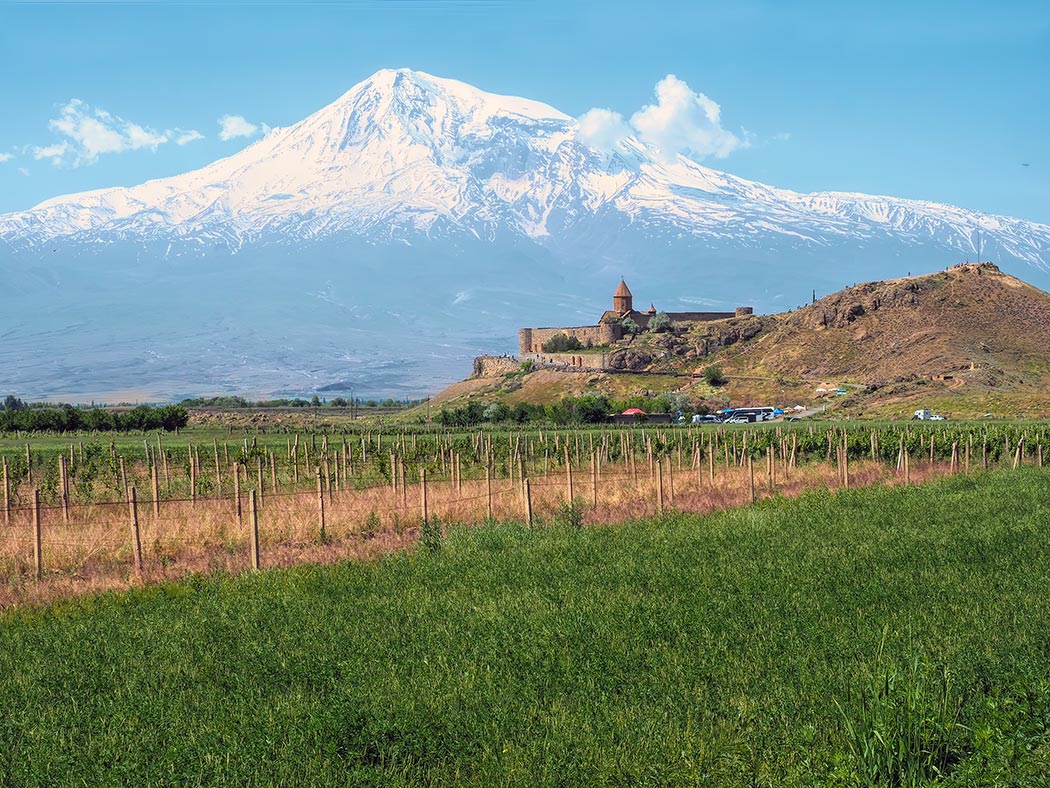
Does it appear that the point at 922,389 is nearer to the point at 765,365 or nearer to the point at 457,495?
the point at 765,365

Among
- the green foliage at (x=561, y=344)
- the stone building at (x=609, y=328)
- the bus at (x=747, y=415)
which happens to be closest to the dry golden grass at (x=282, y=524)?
the bus at (x=747, y=415)

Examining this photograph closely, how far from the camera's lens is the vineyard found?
Answer: 59.1 ft

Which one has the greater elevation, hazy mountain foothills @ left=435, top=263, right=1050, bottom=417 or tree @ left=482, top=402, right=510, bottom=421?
hazy mountain foothills @ left=435, top=263, right=1050, bottom=417

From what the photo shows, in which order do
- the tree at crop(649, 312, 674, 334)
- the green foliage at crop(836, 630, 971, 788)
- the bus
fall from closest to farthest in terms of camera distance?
the green foliage at crop(836, 630, 971, 788) → the bus → the tree at crop(649, 312, 674, 334)

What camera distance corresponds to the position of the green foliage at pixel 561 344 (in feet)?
398

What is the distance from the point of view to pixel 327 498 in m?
26.9

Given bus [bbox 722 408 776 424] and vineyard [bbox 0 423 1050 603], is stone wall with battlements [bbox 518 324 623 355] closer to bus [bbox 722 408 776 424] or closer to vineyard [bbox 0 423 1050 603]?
bus [bbox 722 408 776 424]

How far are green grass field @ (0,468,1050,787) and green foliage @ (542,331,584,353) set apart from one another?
105027mm

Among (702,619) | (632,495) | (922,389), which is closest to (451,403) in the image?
(922,389)

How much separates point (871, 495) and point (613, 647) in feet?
46.8

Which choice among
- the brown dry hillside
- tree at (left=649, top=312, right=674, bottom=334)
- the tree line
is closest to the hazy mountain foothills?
the brown dry hillside

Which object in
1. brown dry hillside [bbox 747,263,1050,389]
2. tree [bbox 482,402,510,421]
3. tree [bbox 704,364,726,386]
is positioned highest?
brown dry hillside [bbox 747,263,1050,389]

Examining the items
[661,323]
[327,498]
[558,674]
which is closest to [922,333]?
[661,323]

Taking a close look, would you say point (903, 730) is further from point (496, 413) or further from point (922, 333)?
point (922, 333)
